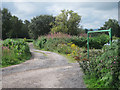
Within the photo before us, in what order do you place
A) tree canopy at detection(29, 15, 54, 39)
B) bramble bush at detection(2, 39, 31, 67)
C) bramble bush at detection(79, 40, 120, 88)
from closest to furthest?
1. bramble bush at detection(79, 40, 120, 88)
2. bramble bush at detection(2, 39, 31, 67)
3. tree canopy at detection(29, 15, 54, 39)

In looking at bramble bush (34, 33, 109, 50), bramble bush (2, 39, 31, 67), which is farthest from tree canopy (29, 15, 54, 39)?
bramble bush (2, 39, 31, 67)

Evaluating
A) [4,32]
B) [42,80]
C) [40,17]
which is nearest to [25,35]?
[4,32]

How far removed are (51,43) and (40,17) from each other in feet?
58.3

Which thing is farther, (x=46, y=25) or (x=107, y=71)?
(x=46, y=25)

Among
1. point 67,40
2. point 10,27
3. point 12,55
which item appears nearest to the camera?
point 12,55

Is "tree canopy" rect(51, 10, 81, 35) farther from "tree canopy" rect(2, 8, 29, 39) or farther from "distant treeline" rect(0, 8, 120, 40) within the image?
"tree canopy" rect(2, 8, 29, 39)

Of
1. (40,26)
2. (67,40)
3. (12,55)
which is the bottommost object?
(12,55)

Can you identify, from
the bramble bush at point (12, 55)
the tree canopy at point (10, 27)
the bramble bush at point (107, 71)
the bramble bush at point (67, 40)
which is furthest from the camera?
the tree canopy at point (10, 27)

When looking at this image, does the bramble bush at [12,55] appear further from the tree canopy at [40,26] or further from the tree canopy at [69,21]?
the tree canopy at [40,26]

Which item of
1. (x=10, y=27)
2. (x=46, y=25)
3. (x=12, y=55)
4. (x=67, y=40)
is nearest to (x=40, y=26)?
(x=46, y=25)

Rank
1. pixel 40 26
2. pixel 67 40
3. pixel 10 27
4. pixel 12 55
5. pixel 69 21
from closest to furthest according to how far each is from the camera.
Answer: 1. pixel 12 55
2. pixel 67 40
3. pixel 69 21
4. pixel 40 26
5. pixel 10 27

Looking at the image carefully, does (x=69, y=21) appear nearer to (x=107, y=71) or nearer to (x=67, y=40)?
(x=67, y=40)

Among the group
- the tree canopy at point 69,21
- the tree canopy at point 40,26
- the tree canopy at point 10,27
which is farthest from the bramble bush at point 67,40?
the tree canopy at point 10,27

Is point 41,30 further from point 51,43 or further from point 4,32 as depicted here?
point 51,43
